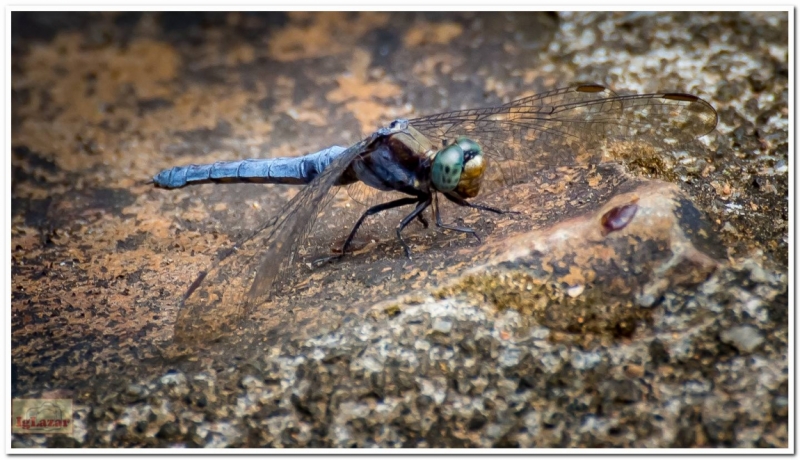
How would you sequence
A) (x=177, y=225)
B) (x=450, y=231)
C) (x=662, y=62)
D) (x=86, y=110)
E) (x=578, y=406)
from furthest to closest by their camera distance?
1. (x=86, y=110)
2. (x=662, y=62)
3. (x=177, y=225)
4. (x=450, y=231)
5. (x=578, y=406)

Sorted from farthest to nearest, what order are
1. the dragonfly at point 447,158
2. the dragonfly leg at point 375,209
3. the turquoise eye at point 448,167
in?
the dragonfly leg at point 375,209 → the turquoise eye at point 448,167 → the dragonfly at point 447,158

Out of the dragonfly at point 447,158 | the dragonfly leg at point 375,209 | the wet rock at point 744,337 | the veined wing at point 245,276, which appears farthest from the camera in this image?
the dragonfly leg at point 375,209

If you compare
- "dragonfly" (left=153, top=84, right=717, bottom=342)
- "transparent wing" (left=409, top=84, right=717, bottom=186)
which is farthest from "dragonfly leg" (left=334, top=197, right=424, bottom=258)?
"transparent wing" (left=409, top=84, right=717, bottom=186)

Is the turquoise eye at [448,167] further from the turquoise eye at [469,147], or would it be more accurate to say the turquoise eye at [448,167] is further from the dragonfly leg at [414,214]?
the dragonfly leg at [414,214]

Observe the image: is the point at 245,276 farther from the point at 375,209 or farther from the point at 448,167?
the point at 448,167

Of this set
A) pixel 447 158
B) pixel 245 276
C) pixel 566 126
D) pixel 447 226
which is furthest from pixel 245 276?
pixel 566 126

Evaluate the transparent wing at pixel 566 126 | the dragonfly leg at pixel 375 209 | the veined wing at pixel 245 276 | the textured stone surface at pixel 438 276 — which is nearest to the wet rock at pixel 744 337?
the textured stone surface at pixel 438 276

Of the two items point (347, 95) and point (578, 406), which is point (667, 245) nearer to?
point (578, 406)

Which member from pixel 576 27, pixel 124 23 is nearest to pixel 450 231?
pixel 576 27
